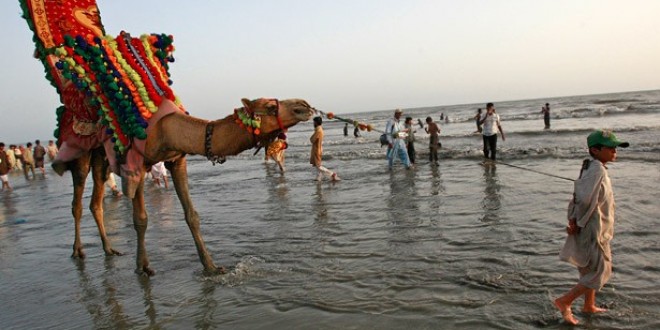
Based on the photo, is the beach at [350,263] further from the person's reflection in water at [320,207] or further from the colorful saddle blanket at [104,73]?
the colorful saddle blanket at [104,73]

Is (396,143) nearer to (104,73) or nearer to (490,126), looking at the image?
(490,126)

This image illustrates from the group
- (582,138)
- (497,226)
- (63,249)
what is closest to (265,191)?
(63,249)

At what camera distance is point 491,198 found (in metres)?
9.20

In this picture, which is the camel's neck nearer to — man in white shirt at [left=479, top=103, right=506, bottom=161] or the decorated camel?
the decorated camel

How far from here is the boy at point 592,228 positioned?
383 centimetres

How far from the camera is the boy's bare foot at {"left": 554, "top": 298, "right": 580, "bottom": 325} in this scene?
148 inches

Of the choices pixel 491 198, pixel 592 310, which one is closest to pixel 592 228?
pixel 592 310

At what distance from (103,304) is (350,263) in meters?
2.64

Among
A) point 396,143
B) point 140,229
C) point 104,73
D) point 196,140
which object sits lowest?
point 140,229

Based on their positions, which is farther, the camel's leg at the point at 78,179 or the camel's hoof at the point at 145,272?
the camel's leg at the point at 78,179

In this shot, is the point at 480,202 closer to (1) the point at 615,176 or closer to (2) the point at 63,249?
(1) the point at 615,176

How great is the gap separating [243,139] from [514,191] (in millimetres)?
7181

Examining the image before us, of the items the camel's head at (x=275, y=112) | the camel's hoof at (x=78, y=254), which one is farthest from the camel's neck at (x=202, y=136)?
the camel's hoof at (x=78, y=254)

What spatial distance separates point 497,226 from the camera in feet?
22.9
